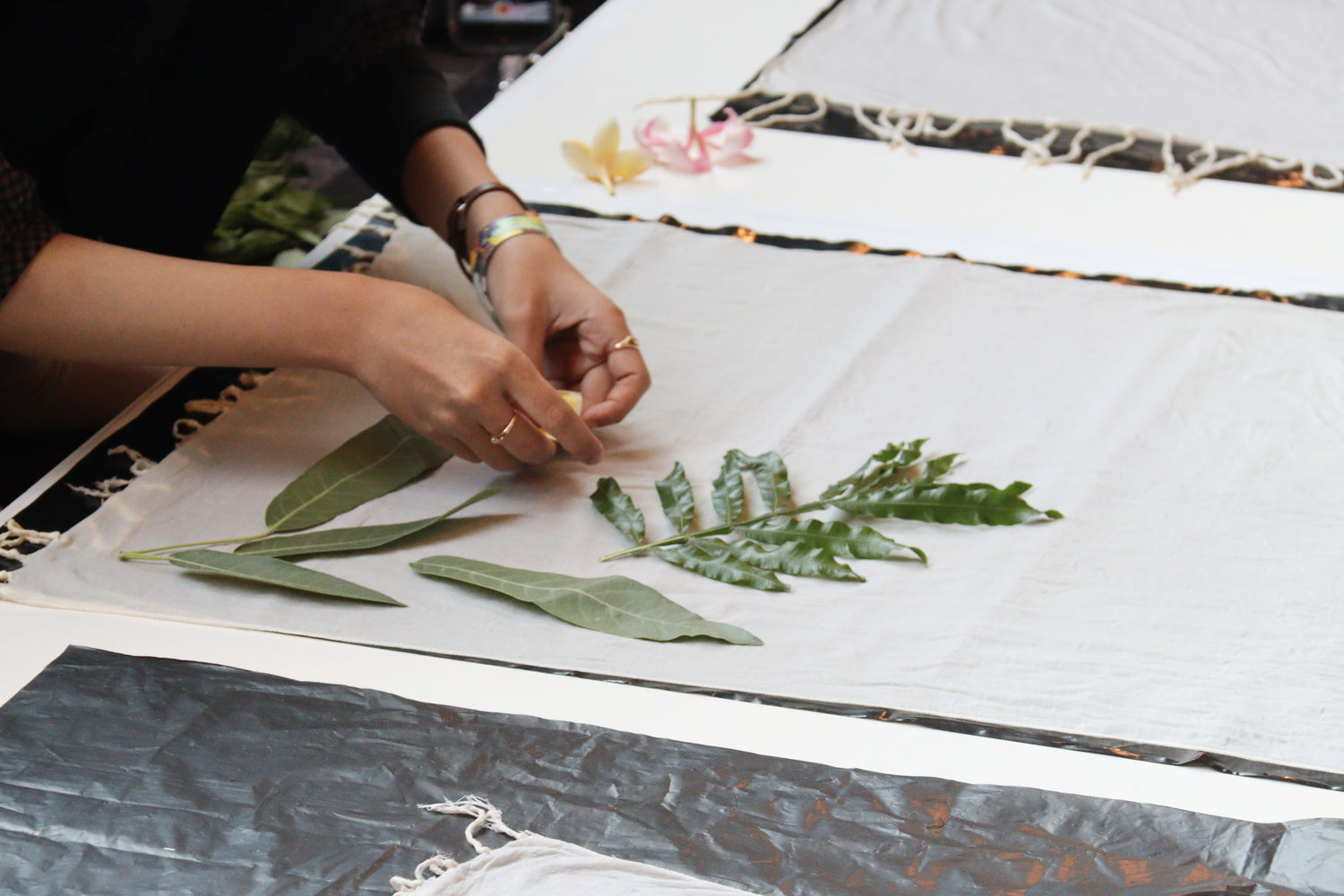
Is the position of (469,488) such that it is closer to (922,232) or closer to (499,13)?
(922,232)

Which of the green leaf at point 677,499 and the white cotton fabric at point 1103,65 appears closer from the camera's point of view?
the green leaf at point 677,499

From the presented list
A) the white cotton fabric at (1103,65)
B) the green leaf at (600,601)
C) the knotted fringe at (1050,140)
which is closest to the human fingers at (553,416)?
the green leaf at (600,601)

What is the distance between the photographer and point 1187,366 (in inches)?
39.5

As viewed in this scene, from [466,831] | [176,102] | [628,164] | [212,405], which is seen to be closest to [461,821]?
[466,831]

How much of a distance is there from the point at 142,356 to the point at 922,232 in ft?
2.51

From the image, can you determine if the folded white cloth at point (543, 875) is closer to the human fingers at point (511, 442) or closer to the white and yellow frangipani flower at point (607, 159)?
the human fingers at point (511, 442)

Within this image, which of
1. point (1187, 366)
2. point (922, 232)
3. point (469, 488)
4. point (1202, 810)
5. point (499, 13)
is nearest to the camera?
point (1202, 810)

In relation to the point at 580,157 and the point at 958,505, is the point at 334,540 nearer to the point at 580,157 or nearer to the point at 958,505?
the point at 958,505

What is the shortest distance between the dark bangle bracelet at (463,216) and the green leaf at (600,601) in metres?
0.38

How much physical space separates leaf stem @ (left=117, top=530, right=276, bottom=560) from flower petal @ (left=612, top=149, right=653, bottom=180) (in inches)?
27.0

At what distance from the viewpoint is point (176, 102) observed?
1.07m

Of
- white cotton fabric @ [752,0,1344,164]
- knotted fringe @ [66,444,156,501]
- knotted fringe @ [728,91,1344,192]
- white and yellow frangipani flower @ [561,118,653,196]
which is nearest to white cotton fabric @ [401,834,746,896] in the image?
knotted fringe @ [66,444,156,501]

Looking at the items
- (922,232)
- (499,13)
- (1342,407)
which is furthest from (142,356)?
(499,13)

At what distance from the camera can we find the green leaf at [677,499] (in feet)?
2.75
